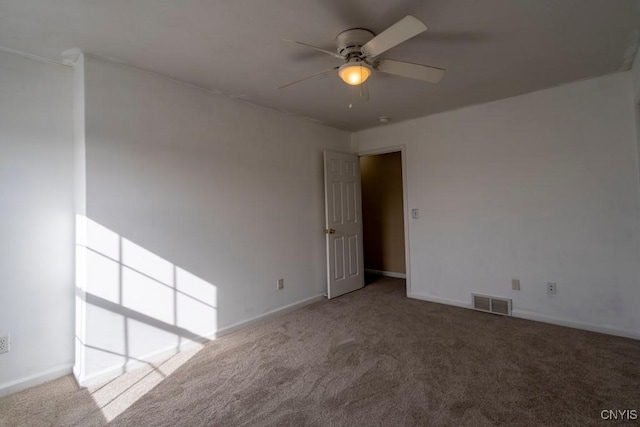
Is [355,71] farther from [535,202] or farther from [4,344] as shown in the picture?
[4,344]

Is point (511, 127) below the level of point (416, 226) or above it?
above

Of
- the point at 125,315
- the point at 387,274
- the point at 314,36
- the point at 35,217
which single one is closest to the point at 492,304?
the point at 387,274

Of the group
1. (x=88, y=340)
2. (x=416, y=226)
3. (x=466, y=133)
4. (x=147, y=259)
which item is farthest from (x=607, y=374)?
(x=88, y=340)

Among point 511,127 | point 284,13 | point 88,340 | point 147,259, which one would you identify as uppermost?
point 284,13

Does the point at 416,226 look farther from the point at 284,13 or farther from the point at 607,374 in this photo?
the point at 284,13

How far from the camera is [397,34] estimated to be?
5.23 feet

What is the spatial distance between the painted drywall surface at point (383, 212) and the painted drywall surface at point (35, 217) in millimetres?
4468

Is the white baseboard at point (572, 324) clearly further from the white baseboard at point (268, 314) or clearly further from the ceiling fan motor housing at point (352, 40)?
the ceiling fan motor housing at point (352, 40)

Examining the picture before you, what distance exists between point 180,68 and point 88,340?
2.23 m

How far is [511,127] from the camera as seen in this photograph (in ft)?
10.8

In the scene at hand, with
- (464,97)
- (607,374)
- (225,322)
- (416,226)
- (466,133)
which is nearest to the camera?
(607,374)

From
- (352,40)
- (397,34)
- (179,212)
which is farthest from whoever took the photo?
(179,212)

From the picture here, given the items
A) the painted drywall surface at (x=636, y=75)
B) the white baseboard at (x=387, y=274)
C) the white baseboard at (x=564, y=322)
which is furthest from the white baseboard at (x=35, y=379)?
the painted drywall surface at (x=636, y=75)

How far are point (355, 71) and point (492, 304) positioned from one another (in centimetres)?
302
